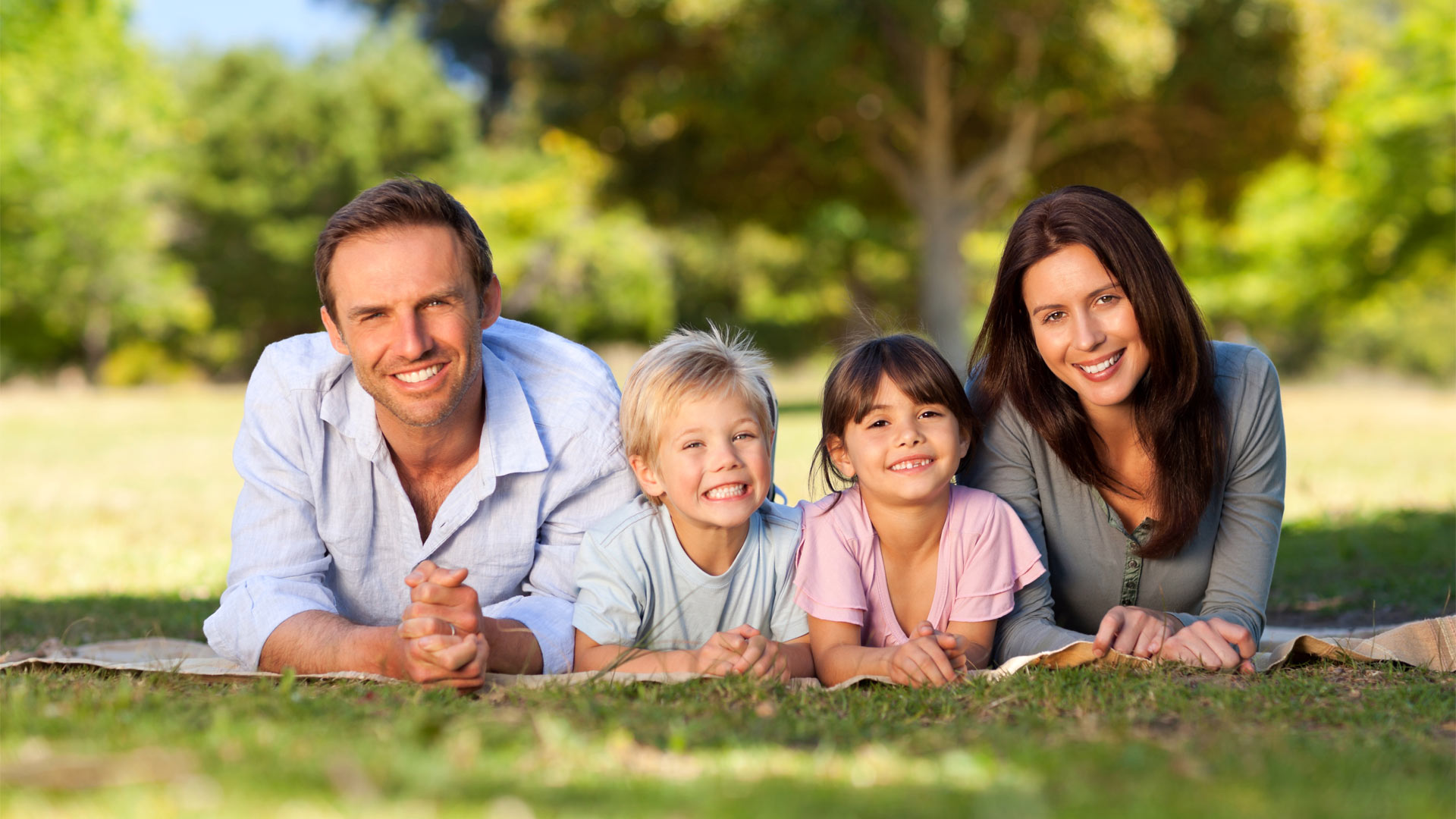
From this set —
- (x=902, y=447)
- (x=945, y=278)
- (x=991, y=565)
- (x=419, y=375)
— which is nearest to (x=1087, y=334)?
(x=902, y=447)

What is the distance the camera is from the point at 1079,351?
378 centimetres

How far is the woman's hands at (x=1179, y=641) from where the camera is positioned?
11.8ft

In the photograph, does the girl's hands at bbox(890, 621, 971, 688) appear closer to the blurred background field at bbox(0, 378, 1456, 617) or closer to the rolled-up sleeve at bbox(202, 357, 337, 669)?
the rolled-up sleeve at bbox(202, 357, 337, 669)

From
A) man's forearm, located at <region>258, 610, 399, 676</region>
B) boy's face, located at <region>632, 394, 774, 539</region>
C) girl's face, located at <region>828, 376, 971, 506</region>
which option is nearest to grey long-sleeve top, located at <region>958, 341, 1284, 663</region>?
girl's face, located at <region>828, 376, 971, 506</region>

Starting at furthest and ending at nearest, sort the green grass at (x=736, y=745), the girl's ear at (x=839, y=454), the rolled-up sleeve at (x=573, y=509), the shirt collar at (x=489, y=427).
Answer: the rolled-up sleeve at (x=573, y=509)
the shirt collar at (x=489, y=427)
the girl's ear at (x=839, y=454)
the green grass at (x=736, y=745)

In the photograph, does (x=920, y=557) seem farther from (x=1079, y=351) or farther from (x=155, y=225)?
(x=155, y=225)

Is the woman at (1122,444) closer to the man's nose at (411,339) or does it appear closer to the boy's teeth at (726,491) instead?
the boy's teeth at (726,491)

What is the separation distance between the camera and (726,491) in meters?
3.84

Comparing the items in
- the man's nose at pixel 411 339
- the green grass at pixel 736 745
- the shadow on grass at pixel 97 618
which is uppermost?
the man's nose at pixel 411 339

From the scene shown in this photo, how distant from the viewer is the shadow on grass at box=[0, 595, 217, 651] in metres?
5.00

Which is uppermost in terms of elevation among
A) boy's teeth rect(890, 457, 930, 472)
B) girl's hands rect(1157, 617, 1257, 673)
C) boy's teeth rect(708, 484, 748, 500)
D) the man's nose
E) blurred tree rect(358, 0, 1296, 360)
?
blurred tree rect(358, 0, 1296, 360)

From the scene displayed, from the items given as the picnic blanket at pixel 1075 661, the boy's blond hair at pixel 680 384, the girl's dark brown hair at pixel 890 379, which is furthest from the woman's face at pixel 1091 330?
the boy's blond hair at pixel 680 384

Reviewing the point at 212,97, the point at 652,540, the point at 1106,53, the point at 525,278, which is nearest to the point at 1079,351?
the point at 652,540

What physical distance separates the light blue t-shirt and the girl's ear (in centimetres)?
25
